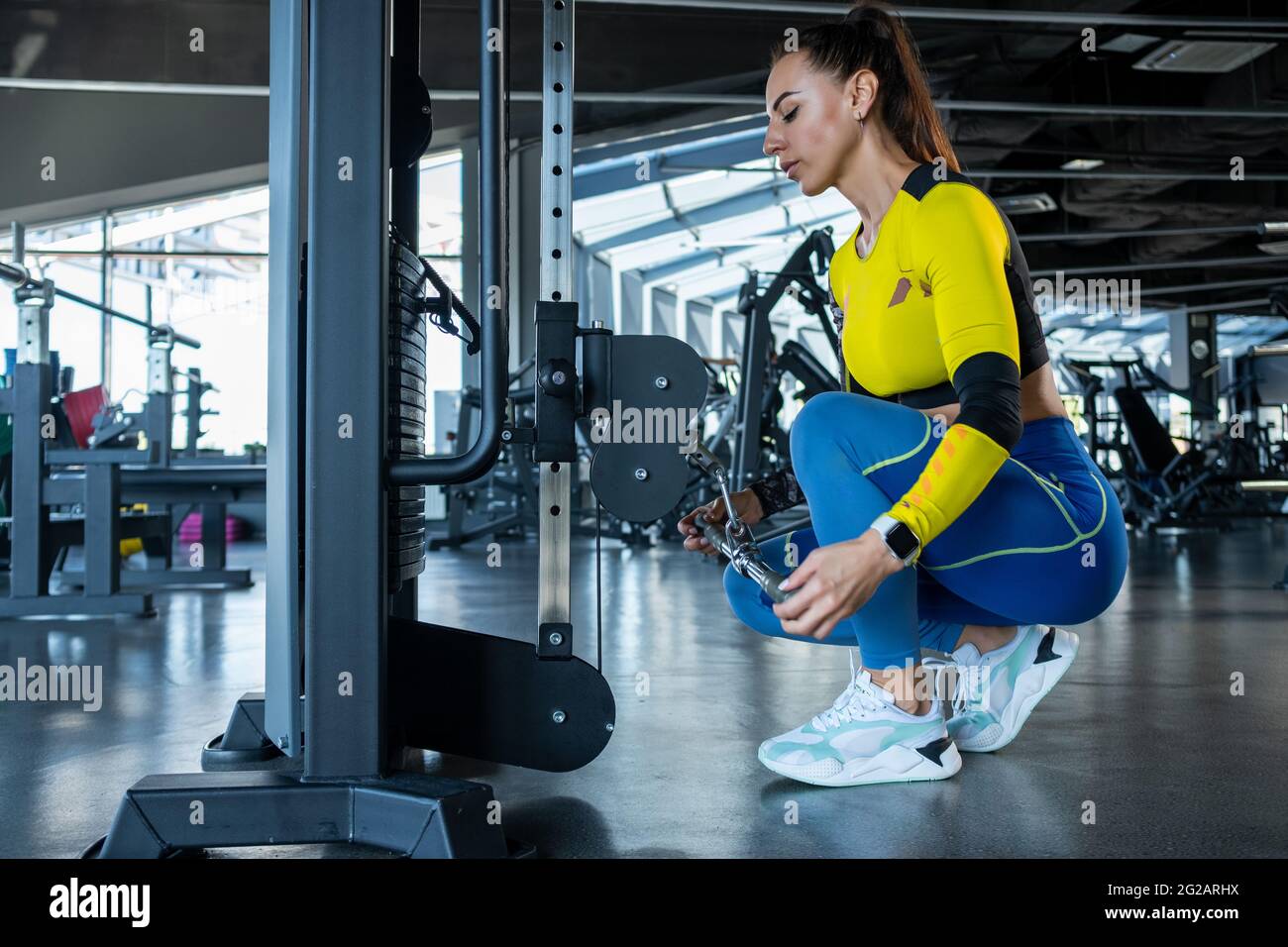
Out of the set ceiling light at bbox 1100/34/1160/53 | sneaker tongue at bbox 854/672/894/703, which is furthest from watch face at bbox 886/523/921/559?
ceiling light at bbox 1100/34/1160/53

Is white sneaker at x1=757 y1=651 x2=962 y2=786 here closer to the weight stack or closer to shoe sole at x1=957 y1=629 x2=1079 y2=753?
shoe sole at x1=957 y1=629 x2=1079 y2=753

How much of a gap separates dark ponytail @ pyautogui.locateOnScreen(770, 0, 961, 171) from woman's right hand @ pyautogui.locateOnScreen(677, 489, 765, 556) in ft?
1.74

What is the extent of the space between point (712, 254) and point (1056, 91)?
21.8 feet

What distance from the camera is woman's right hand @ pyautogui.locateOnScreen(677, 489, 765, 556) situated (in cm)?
135

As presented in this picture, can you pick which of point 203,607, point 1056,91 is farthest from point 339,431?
point 1056,91

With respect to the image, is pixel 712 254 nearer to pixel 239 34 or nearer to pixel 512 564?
pixel 239 34

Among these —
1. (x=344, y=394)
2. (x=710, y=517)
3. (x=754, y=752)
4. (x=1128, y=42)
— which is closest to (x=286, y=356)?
(x=344, y=394)

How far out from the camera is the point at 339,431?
1.05m

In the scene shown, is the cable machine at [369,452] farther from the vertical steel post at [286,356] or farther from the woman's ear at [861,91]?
the woman's ear at [861,91]

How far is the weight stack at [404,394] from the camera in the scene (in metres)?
1.13

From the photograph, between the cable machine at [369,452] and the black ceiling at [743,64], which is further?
the black ceiling at [743,64]

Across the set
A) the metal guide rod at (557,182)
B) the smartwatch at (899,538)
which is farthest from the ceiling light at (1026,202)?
the smartwatch at (899,538)

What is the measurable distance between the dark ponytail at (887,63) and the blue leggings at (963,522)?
→ 37 cm

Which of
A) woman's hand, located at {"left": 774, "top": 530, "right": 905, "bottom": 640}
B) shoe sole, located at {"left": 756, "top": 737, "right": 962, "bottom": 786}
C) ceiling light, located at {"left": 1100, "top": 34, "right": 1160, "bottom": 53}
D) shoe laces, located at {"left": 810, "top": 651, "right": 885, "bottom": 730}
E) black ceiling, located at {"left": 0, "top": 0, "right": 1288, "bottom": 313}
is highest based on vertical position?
black ceiling, located at {"left": 0, "top": 0, "right": 1288, "bottom": 313}
